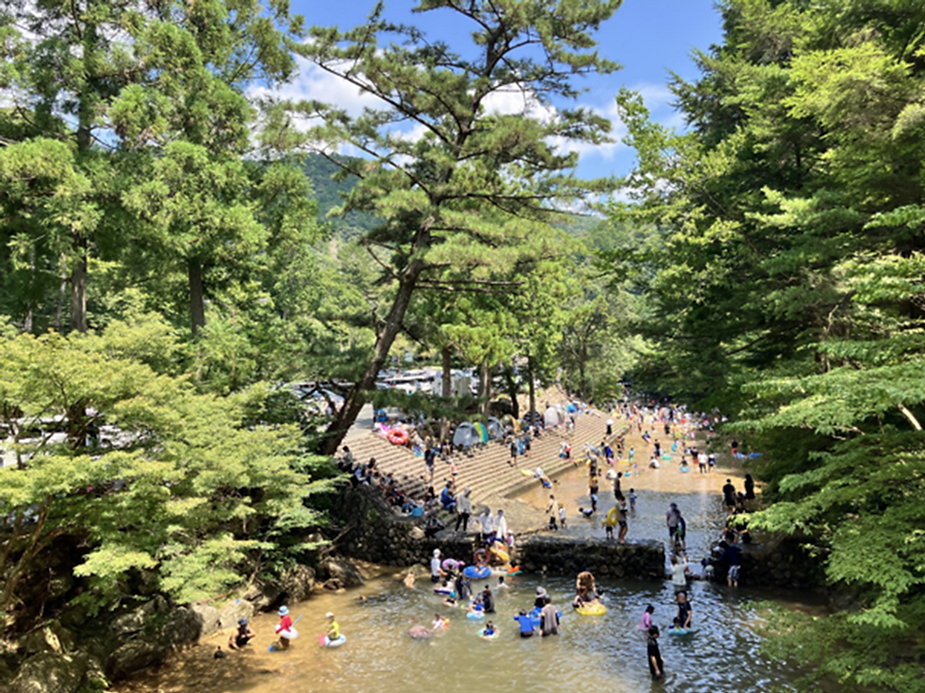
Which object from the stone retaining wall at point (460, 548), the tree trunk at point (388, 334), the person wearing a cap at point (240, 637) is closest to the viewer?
the person wearing a cap at point (240, 637)

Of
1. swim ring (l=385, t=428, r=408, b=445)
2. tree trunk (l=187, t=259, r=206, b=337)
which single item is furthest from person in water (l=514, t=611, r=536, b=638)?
swim ring (l=385, t=428, r=408, b=445)

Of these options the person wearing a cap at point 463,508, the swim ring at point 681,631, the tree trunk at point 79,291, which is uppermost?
the tree trunk at point 79,291

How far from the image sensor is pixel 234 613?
13414 mm

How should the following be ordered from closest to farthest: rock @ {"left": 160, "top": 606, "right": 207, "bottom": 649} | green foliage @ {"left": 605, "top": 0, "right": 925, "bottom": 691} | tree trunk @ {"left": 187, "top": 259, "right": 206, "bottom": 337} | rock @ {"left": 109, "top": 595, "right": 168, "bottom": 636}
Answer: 1. green foliage @ {"left": 605, "top": 0, "right": 925, "bottom": 691}
2. rock @ {"left": 109, "top": 595, "right": 168, "bottom": 636}
3. rock @ {"left": 160, "top": 606, "right": 207, "bottom": 649}
4. tree trunk @ {"left": 187, "top": 259, "right": 206, "bottom": 337}

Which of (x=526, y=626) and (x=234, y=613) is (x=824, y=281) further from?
(x=234, y=613)

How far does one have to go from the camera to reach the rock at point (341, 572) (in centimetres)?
1609

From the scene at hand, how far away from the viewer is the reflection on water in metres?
10.3

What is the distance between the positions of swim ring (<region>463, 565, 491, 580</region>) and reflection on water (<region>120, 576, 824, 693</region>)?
1983mm

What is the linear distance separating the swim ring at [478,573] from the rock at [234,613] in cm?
610

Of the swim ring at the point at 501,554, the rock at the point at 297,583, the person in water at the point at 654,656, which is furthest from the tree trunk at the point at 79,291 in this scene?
the person in water at the point at 654,656

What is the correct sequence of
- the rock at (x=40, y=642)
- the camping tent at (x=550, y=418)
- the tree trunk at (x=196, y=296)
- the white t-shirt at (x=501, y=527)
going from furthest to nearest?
the camping tent at (x=550, y=418) < the white t-shirt at (x=501, y=527) < the tree trunk at (x=196, y=296) < the rock at (x=40, y=642)

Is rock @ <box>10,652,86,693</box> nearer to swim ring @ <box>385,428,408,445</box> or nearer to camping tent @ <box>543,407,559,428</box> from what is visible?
swim ring @ <box>385,428,408,445</box>

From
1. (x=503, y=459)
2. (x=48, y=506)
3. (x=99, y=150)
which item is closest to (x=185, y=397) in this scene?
(x=48, y=506)

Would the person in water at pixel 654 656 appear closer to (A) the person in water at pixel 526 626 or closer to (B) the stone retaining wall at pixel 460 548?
(A) the person in water at pixel 526 626
